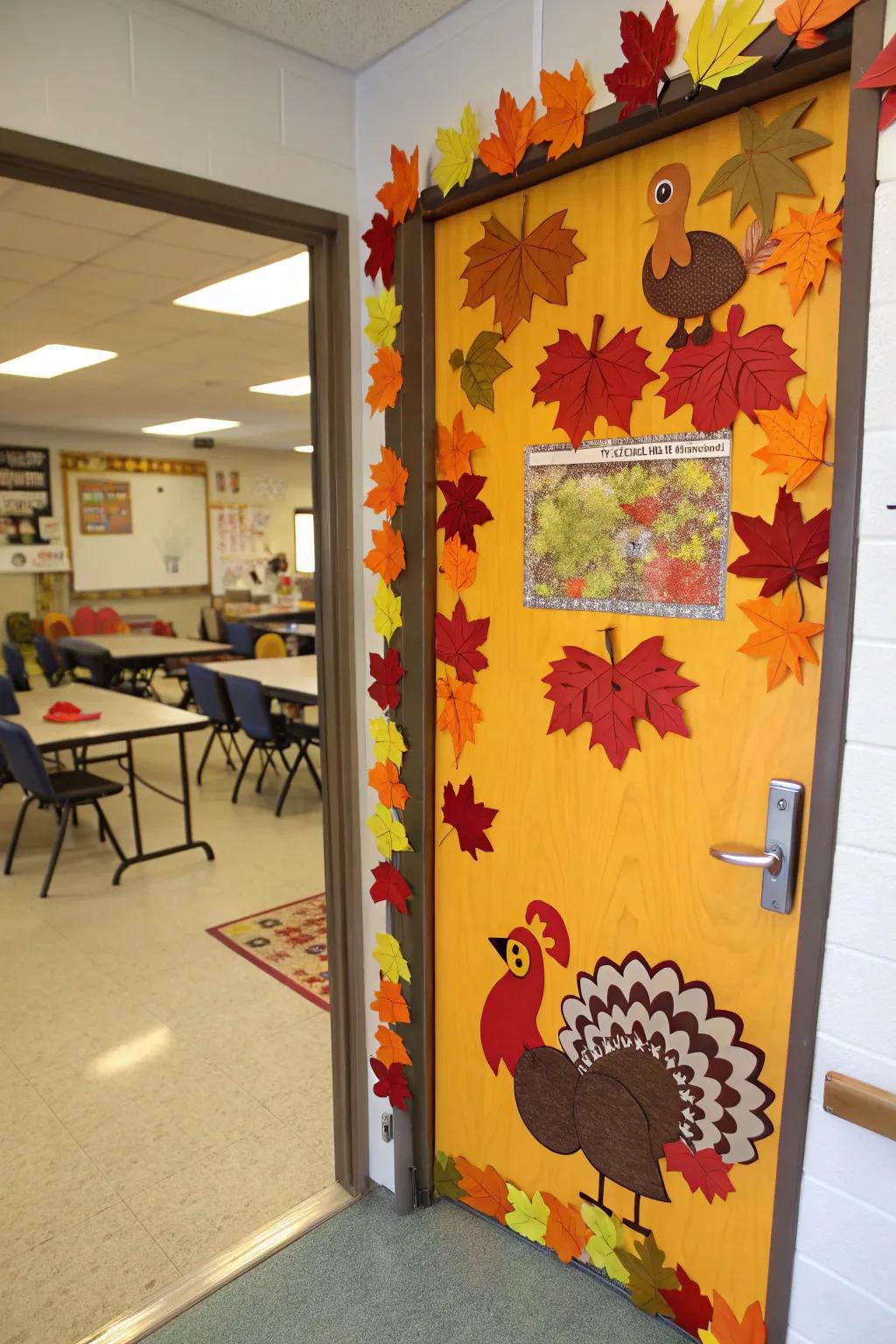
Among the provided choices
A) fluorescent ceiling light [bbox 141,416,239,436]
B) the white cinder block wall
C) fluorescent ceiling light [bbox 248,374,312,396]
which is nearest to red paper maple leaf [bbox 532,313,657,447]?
the white cinder block wall

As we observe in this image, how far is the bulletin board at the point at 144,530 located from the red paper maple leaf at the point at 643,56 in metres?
8.57

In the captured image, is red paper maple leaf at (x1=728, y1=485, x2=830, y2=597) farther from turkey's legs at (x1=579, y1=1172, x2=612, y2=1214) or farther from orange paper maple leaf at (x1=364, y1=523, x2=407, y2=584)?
turkey's legs at (x1=579, y1=1172, x2=612, y2=1214)

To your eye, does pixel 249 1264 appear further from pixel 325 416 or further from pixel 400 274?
pixel 400 274

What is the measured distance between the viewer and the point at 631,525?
1.59 meters

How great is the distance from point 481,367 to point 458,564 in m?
0.40

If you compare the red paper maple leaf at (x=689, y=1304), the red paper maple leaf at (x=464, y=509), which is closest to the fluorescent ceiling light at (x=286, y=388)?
the red paper maple leaf at (x=464, y=509)

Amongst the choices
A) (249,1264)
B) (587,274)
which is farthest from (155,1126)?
(587,274)

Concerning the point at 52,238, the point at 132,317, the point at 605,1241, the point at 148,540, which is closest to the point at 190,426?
the point at 148,540

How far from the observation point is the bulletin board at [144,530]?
899 cm

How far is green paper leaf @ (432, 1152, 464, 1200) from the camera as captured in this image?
2.10 m

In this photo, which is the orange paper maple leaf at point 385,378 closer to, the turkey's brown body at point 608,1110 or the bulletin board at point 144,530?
the turkey's brown body at point 608,1110

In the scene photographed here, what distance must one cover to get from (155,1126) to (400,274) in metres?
2.35

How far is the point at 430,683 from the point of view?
76.6 inches

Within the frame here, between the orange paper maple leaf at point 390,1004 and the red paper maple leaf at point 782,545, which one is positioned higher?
the red paper maple leaf at point 782,545
